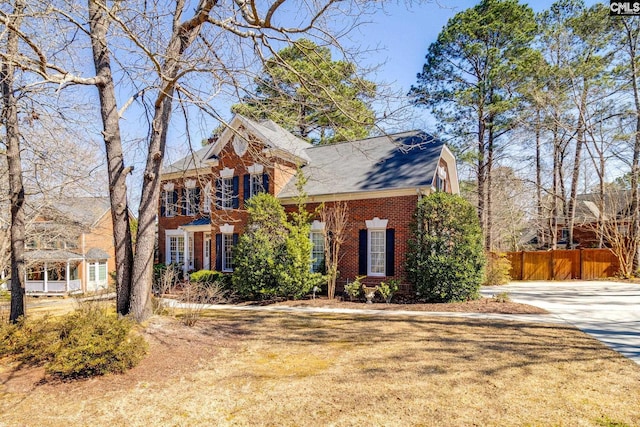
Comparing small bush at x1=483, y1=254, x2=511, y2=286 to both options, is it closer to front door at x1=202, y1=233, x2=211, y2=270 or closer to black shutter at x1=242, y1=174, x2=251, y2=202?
black shutter at x1=242, y1=174, x2=251, y2=202

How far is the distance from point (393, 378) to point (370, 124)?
4.26 metres

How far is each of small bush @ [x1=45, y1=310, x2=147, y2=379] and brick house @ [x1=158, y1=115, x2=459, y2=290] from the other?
208 inches

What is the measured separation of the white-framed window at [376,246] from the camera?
13.6 meters

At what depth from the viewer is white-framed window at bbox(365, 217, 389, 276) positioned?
535 inches

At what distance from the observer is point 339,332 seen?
827 centimetres

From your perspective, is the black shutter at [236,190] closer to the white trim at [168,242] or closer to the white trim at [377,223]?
the white trim at [168,242]

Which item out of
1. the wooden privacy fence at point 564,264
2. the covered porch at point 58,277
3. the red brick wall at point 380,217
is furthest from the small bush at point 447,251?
the covered porch at point 58,277

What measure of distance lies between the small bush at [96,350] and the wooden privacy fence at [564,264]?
20.8 meters

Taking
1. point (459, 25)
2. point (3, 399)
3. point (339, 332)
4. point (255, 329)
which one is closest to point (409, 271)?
point (339, 332)

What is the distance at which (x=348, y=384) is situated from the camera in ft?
16.9

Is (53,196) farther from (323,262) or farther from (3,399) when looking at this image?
(323,262)

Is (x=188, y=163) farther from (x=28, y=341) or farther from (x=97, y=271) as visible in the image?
(x=97, y=271)

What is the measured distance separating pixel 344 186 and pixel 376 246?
8.71ft

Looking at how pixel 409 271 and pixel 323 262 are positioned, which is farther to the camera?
pixel 323 262
